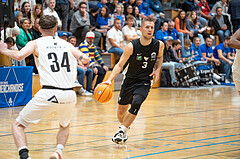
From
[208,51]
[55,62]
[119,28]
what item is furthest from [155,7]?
[55,62]

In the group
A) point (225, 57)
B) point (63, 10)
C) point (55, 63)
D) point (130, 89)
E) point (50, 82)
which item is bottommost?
point (225, 57)

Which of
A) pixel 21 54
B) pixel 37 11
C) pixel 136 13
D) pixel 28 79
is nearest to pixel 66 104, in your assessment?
pixel 21 54

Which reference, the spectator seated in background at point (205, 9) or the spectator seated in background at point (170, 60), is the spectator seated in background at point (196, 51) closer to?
the spectator seated in background at point (170, 60)

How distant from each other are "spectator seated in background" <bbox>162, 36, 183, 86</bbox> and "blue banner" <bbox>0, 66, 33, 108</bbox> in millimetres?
6419

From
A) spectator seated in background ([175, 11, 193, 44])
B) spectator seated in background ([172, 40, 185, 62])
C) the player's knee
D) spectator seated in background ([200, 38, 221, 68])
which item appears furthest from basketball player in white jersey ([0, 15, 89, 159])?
spectator seated in background ([175, 11, 193, 44])

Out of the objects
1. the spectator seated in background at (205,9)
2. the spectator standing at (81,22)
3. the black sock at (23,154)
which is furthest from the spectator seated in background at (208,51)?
the black sock at (23,154)

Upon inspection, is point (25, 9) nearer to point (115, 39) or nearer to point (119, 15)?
point (115, 39)

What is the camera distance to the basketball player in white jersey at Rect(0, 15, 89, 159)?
4801mm

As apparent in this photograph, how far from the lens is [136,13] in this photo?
57.7 ft

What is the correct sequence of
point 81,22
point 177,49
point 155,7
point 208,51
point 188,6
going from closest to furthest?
point 81,22 → point 177,49 → point 208,51 → point 155,7 → point 188,6

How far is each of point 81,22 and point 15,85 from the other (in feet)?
16.0

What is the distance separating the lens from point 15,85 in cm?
1094

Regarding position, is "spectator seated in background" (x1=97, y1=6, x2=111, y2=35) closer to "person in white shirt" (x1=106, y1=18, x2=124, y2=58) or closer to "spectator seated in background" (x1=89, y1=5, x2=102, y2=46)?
"spectator seated in background" (x1=89, y1=5, x2=102, y2=46)

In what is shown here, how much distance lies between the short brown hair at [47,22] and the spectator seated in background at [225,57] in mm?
14216
